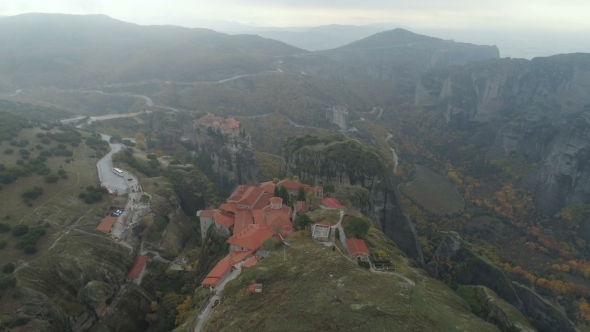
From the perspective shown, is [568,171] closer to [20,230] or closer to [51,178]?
[20,230]

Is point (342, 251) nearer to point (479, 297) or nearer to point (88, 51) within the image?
point (479, 297)

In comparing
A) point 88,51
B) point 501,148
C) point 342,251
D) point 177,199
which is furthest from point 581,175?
point 88,51

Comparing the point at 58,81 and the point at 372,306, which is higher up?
the point at 372,306

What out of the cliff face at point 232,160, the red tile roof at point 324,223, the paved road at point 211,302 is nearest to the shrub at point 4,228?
the paved road at point 211,302

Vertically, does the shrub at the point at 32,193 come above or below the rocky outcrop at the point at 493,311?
below

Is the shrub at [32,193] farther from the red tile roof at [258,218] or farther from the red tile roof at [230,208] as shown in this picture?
the red tile roof at [258,218]
